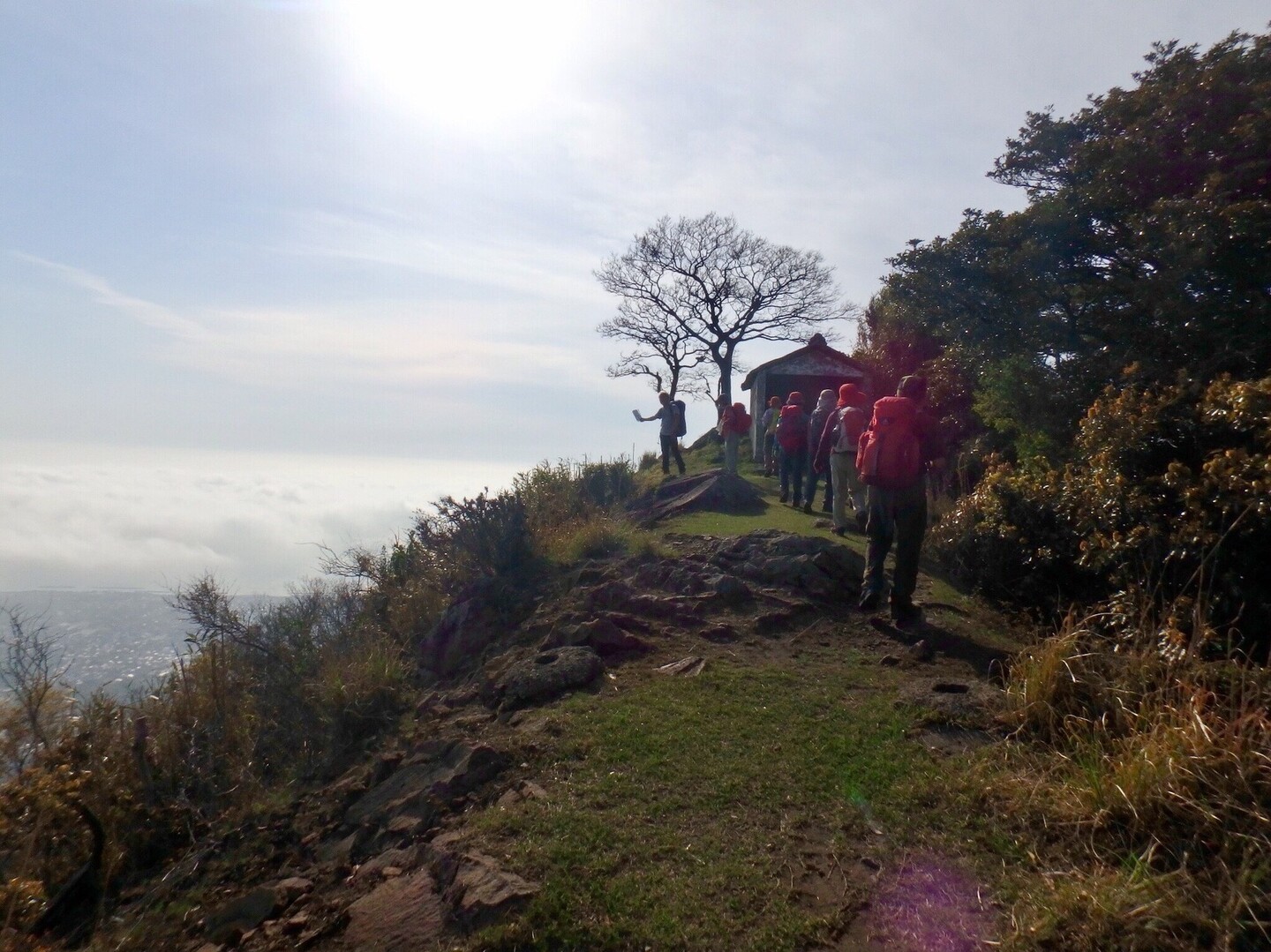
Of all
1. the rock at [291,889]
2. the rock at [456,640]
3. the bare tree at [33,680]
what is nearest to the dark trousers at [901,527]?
the rock at [456,640]

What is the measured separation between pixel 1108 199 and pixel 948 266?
2697 millimetres

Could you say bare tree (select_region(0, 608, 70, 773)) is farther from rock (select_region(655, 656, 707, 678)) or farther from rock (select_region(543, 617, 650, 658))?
rock (select_region(655, 656, 707, 678))

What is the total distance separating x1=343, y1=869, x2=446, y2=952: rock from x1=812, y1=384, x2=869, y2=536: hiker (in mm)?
7550

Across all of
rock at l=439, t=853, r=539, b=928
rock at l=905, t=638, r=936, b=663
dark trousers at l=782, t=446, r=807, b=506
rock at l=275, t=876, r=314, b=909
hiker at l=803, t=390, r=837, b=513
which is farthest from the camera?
dark trousers at l=782, t=446, r=807, b=506

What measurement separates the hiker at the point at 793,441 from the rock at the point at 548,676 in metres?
8.28

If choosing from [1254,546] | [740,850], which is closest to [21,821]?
[740,850]

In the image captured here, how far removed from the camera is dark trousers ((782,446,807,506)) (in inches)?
638

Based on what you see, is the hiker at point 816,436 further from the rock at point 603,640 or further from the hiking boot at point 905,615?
the rock at point 603,640

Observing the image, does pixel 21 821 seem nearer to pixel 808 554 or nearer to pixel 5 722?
pixel 5 722

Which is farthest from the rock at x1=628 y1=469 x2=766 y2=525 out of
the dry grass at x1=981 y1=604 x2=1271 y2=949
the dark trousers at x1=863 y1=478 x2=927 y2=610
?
the dry grass at x1=981 y1=604 x2=1271 y2=949

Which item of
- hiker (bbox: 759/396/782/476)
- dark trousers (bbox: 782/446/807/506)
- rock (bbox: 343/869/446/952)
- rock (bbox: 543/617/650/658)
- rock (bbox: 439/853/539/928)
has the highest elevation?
hiker (bbox: 759/396/782/476)

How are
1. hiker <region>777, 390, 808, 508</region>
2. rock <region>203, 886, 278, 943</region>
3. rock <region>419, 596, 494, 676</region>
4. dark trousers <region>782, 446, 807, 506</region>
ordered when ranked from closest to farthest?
rock <region>203, 886, 278, 943</region>
rock <region>419, 596, 494, 676</region>
hiker <region>777, 390, 808, 508</region>
dark trousers <region>782, 446, 807, 506</region>

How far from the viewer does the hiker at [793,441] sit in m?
15.5

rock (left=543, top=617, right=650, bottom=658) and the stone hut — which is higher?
the stone hut
